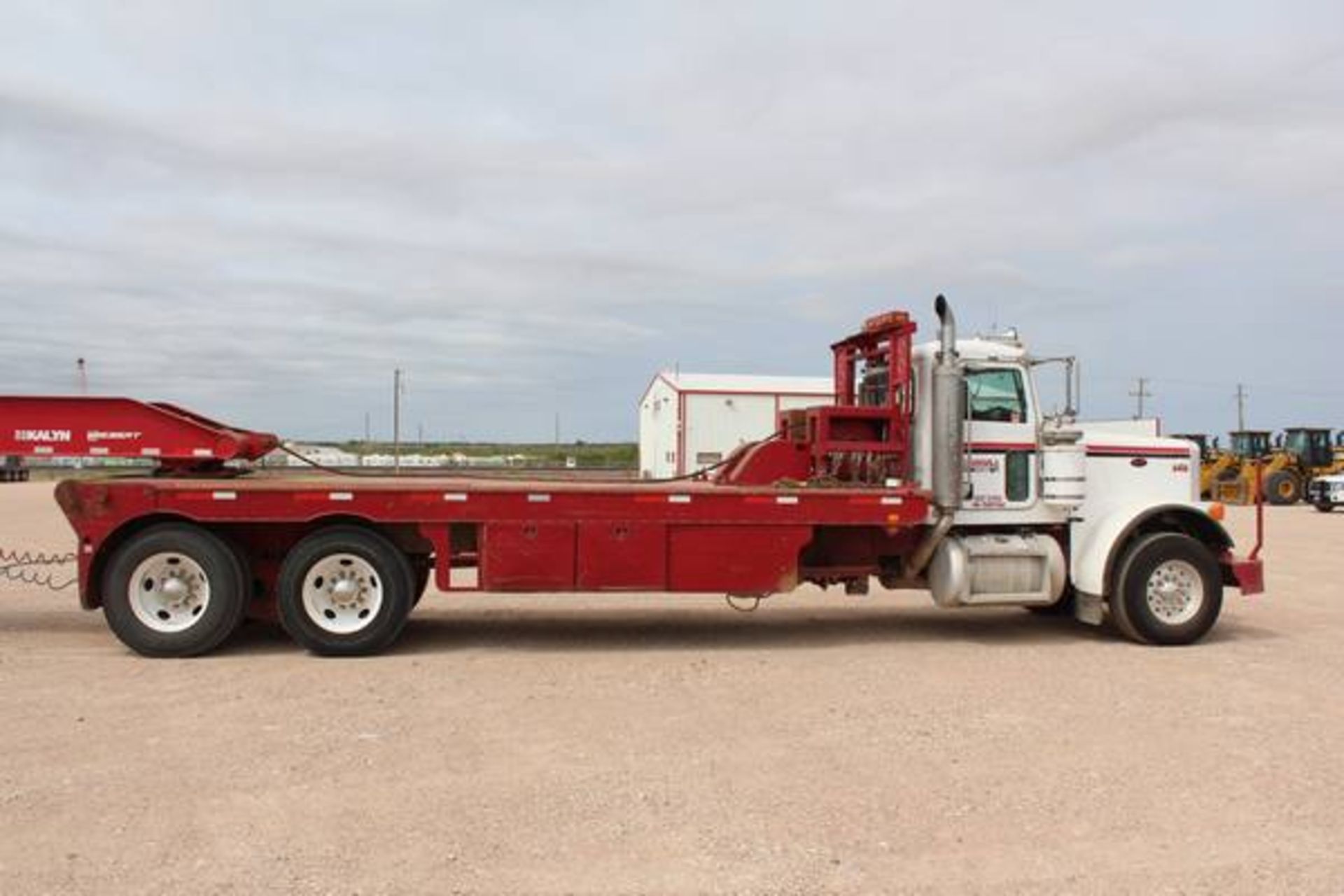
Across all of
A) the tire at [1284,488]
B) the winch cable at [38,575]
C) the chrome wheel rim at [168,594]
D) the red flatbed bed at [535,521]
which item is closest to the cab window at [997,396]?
the red flatbed bed at [535,521]

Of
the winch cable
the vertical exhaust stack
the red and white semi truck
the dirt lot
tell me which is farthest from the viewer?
the winch cable

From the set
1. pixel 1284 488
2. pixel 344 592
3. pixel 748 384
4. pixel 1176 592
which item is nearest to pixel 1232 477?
pixel 1284 488

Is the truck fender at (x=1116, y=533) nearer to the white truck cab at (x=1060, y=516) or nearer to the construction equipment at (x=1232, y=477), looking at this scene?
the white truck cab at (x=1060, y=516)

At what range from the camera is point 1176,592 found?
968 cm

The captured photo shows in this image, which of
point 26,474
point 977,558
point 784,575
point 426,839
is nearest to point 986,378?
point 977,558

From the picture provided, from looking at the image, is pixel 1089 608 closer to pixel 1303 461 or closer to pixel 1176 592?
pixel 1176 592

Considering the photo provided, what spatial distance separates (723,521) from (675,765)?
3.54 metres

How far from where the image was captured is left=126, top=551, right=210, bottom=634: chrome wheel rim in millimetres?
8742

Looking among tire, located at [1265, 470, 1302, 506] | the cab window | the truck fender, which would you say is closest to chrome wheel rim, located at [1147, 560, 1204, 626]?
the truck fender

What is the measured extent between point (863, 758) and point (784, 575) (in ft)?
11.0

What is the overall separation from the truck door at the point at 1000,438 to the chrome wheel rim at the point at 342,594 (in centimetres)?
522

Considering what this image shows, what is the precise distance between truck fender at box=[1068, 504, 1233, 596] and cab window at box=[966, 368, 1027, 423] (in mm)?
1177

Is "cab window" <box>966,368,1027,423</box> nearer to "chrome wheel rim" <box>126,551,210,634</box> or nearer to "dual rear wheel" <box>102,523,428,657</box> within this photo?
"dual rear wheel" <box>102,523,428,657</box>

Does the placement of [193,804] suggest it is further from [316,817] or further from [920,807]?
[920,807]
